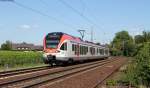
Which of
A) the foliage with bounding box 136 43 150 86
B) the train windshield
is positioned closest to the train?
the train windshield

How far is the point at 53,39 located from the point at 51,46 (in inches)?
28.2

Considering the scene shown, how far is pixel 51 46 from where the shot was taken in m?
33.8

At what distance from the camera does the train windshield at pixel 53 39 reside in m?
33.8

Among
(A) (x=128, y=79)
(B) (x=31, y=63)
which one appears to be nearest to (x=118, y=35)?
(B) (x=31, y=63)

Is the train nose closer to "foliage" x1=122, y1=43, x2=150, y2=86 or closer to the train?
the train

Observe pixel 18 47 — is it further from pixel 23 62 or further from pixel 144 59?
pixel 144 59

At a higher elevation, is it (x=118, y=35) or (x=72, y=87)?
(x=118, y=35)

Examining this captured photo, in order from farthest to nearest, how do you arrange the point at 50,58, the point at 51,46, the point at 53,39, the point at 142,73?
the point at 53,39 → the point at 51,46 → the point at 50,58 → the point at 142,73

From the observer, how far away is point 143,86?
1711 centimetres

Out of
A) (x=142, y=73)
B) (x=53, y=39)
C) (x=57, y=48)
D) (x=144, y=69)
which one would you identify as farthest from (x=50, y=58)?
(x=144, y=69)

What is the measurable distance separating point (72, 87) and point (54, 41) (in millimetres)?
17055

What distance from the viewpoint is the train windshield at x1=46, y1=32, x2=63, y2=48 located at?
33750 mm

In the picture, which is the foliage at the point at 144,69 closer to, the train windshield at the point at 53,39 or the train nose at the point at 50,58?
the train nose at the point at 50,58

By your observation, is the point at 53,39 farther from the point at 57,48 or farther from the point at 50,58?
the point at 50,58
